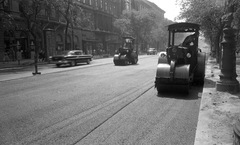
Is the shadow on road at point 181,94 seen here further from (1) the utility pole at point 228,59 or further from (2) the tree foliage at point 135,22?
(2) the tree foliage at point 135,22

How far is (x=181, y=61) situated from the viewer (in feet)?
28.2

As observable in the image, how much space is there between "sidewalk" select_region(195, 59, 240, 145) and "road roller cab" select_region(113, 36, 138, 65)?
13758 mm

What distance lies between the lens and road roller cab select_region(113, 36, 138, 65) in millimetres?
21136

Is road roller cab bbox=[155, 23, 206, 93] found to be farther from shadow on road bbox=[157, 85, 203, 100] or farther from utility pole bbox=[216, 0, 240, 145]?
utility pole bbox=[216, 0, 240, 145]

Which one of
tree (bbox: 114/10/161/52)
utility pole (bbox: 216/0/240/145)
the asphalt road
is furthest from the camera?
tree (bbox: 114/10/161/52)

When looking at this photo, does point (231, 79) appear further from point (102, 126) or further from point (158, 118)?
point (102, 126)

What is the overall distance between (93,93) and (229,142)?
17.2 feet

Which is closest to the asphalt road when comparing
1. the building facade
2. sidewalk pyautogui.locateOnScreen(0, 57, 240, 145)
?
sidewalk pyautogui.locateOnScreen(0, 57, 240, 145)

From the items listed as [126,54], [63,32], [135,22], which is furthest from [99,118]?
[135,22]

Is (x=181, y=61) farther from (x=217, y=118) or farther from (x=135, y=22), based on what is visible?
(x=135, y=22)

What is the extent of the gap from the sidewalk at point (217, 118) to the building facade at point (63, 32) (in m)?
21.6

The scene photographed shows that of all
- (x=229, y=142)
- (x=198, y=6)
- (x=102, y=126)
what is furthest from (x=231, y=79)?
(x=198, y=6)

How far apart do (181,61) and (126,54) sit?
13.4 metres

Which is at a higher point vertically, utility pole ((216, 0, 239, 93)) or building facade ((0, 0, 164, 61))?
building facade ((0, 0, 164, 61))
